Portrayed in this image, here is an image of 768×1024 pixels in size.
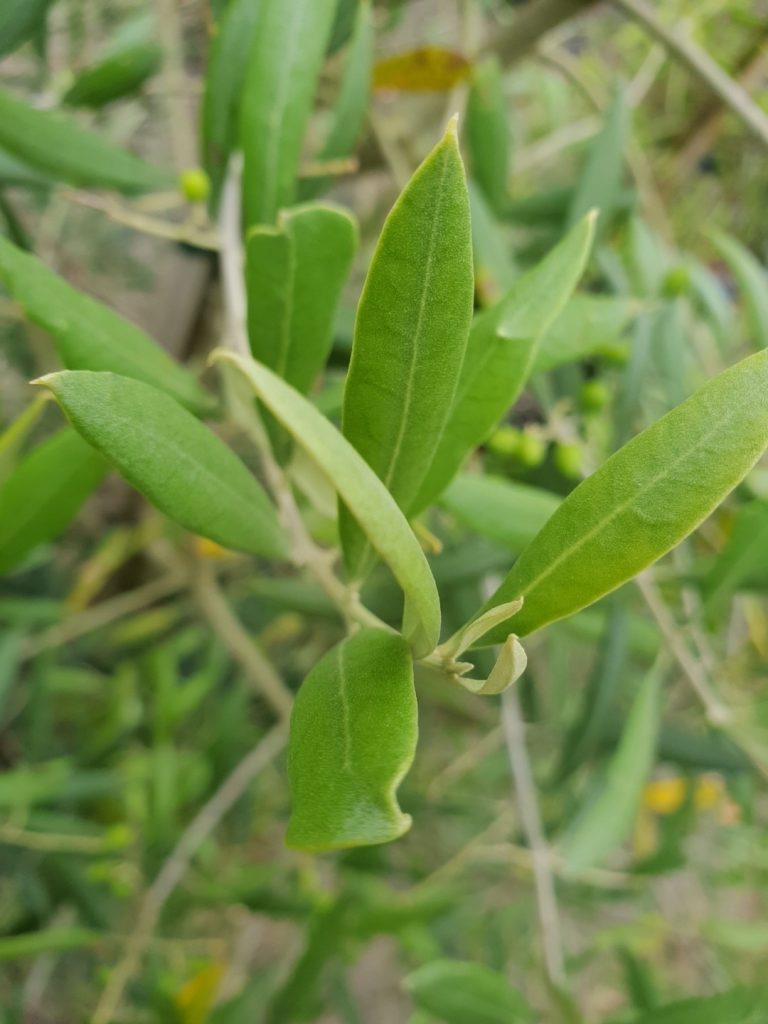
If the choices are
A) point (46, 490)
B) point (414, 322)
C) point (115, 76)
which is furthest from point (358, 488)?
point (115, 76)

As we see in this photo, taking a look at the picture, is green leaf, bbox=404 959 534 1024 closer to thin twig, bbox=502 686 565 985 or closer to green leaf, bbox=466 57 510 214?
thin twig, bbox=502 686 565 985

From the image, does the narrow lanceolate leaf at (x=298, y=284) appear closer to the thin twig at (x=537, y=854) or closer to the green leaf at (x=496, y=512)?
the green leaf at (x=496, y=512)

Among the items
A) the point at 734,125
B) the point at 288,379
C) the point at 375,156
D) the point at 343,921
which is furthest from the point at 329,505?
the point at 734,125

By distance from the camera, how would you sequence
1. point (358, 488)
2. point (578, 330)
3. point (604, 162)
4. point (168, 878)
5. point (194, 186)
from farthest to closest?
point (168, 878) < point (604, 162) < point (194, 186) < point (578, 330) < point (358, 488)

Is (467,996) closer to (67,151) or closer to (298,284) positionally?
(298,284)

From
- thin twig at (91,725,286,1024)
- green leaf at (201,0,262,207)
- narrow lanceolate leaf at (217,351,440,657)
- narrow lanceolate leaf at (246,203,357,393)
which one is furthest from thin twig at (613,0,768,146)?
thin twig at (91,725,286,1024)

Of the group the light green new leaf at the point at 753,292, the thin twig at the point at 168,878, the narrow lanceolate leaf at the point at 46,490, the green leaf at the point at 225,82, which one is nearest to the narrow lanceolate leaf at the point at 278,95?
the green leaf at the point at 225,82
